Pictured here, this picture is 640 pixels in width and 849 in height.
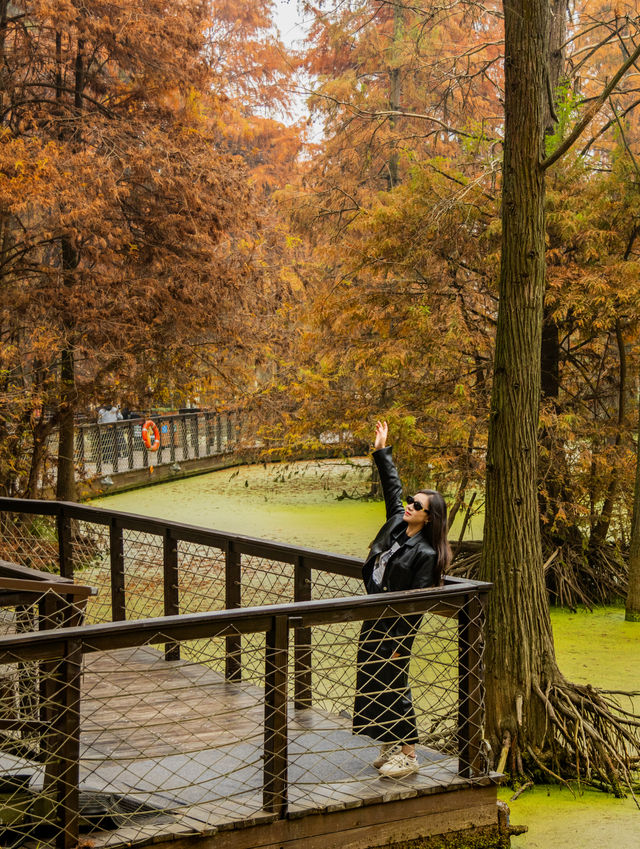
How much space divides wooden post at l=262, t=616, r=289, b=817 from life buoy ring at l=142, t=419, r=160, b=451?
15.8 m

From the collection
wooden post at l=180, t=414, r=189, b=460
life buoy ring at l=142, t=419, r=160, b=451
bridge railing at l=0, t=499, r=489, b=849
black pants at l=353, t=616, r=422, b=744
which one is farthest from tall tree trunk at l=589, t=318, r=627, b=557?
wooden post at l=180, t=414, r=189, b=460

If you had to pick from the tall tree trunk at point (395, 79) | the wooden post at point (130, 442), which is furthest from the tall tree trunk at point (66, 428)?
the tall tree trunk at point (395, 79)

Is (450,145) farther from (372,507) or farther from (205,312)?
(205,312)

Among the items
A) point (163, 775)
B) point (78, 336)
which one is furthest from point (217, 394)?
point (163, 775)

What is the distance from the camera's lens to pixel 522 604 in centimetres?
589

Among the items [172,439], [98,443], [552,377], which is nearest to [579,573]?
[552,377]

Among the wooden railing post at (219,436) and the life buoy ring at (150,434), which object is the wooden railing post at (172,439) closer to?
the life buoy ring at (150,434)

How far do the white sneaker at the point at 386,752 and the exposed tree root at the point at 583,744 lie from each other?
173cm

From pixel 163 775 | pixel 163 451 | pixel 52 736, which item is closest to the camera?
pixel 52 736

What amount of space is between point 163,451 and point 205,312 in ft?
34.5

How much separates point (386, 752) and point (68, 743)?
57.1 inches

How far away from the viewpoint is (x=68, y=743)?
3395mm

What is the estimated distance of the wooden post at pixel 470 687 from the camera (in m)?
4.20

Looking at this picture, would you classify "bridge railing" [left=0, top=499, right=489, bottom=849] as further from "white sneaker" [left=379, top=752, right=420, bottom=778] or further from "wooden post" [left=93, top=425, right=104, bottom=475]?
"wooden post" [left=93, top=425, right=104, bottom=475]
